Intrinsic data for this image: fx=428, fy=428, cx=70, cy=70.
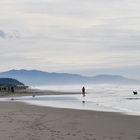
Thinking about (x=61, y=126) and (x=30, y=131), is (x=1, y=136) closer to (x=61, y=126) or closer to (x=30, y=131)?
(x=30, y=131)

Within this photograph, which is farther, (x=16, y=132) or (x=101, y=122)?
(x=101, y=122)

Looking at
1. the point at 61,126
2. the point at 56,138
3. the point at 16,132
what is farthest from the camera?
the point at 61,126

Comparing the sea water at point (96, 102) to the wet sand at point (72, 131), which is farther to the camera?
the sea water at point (96, 102)

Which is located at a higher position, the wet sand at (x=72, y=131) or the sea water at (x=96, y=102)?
the sea water at (x=96, y=102)

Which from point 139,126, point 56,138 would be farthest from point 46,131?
point 139,126

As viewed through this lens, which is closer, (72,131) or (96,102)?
(72,131)

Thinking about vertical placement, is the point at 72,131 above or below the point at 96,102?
below

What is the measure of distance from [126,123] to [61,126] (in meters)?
4.08

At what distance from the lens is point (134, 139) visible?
696 inches

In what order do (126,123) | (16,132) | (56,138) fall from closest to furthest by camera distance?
1. (56,138)
2. (16,132)
3. (126,123)

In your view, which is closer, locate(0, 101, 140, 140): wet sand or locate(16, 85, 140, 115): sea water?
locate(0, 101, 140, 140): wet sand

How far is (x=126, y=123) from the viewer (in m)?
23.8

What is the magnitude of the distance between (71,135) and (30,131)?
6.57 ft

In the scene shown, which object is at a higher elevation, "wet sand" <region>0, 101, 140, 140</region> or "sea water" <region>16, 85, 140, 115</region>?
"sea water" <region>16, 85, 140, 115</region>
